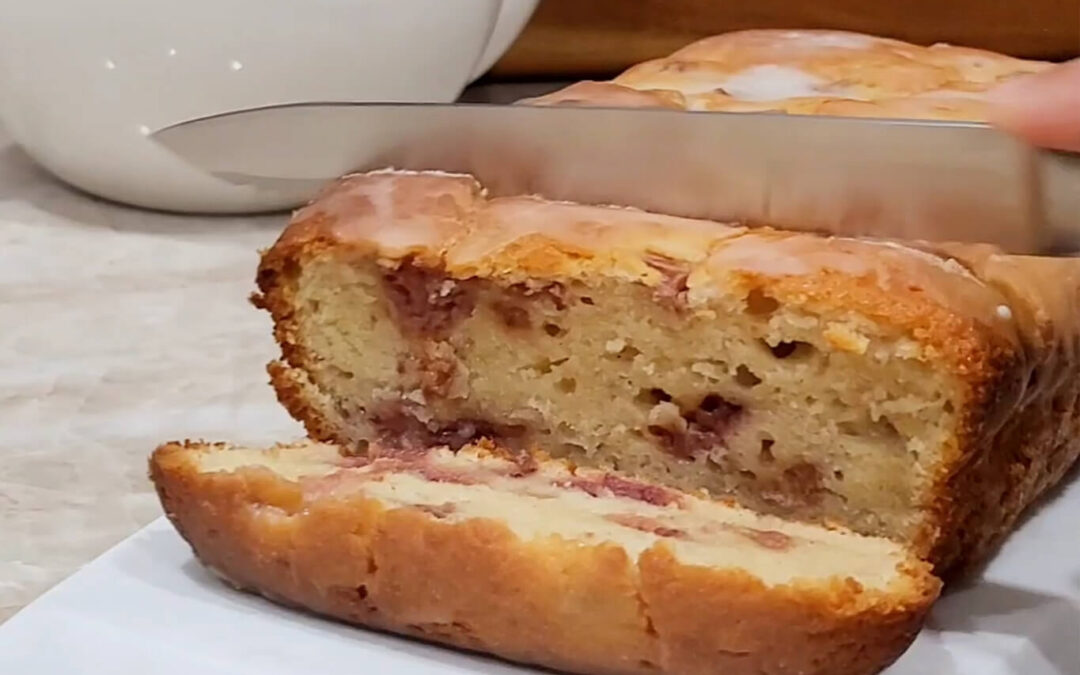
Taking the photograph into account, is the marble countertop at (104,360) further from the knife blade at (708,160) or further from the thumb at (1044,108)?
the thumb at (1044,108)

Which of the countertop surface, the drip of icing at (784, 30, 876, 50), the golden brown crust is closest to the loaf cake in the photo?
the countertop surface

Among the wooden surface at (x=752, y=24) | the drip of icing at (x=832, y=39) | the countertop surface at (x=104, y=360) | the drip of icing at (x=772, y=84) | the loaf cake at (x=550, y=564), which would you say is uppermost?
the drip of icing at (x=832, y=39)

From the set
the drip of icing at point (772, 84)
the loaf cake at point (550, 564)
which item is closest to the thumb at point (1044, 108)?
the loaf cake at point (550, 564)

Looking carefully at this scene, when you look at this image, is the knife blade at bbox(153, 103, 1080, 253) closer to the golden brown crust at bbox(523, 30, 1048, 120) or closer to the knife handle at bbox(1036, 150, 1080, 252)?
the knife handle at bbox(1036, 150, 1080, 252)

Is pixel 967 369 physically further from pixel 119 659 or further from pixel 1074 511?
pixel 119 659

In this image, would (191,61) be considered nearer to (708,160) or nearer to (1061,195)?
(708,160)
